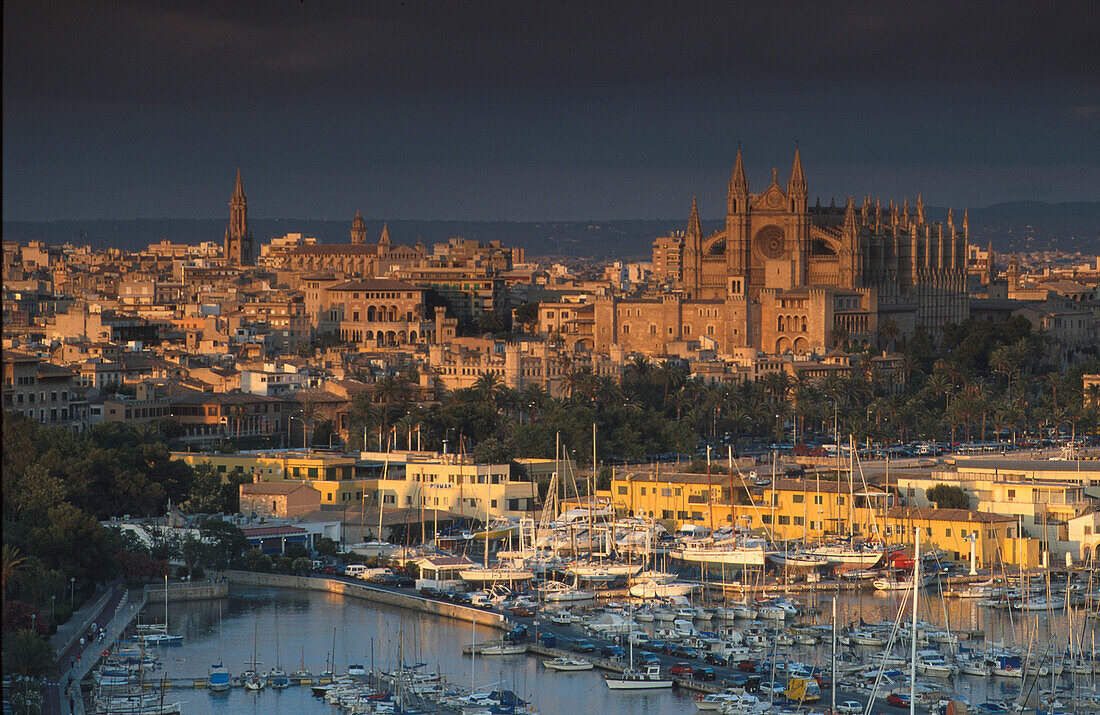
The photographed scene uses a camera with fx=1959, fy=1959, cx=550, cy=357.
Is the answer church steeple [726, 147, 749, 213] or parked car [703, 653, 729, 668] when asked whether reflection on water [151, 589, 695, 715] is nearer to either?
parked car [703, 653, 729, 668]

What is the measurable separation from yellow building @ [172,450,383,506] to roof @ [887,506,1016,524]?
15170mm

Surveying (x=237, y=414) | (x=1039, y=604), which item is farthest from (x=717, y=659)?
(x=237, y=414)

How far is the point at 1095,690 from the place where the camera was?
1228 inches

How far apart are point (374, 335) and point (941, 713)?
8471 cm

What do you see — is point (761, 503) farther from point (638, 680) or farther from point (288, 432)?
point (288, 432)

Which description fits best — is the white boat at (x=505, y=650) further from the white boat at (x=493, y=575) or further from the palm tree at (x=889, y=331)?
the palm tree at (x=889, y=331)

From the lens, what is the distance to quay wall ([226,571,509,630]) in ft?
131

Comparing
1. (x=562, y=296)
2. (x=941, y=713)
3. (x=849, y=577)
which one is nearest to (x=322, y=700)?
(x=941, y=713)

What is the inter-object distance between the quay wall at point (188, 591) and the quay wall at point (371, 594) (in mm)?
1098

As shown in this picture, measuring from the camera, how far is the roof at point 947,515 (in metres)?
48.6

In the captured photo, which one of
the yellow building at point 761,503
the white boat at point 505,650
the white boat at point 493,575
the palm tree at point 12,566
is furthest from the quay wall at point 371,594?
the yellow building at point 761,503

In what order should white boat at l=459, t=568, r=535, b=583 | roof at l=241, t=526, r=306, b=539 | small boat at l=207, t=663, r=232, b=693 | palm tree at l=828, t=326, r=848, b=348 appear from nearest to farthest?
small boat at l=207, t=663, r=232, b=693 → white boat at l=459, t=568, r=535, b=583 → roof at l=241, t=526, r=306, b=539 → palm tree at l=828, t=326, r=848, b=348

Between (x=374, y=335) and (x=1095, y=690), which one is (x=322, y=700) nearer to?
(x=1095, y=690)

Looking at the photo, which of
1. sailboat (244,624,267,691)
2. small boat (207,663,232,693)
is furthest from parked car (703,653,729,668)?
small boat (207,663,232,693)
